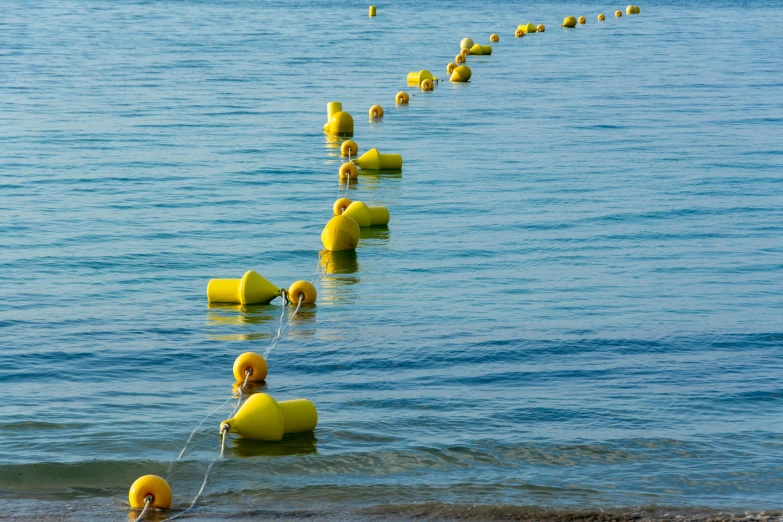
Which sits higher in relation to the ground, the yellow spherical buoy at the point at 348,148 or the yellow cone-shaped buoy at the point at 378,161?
the yellow spherical buoy at the point at 348,148

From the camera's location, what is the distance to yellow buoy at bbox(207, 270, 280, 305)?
9.74m

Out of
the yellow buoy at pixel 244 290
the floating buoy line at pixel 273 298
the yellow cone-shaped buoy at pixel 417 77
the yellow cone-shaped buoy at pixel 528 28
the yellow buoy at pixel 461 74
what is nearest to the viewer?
the floating buoy line at pixel 273 298

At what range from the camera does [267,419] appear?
6.84m

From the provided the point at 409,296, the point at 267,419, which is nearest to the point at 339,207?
the point at 409,296

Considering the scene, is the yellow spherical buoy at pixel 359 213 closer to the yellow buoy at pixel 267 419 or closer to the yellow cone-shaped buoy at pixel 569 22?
the yellow buoy at pixel 267 419

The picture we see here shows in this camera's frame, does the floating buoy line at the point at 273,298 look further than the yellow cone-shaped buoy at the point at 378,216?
No

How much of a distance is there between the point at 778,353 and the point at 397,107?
1323 cm

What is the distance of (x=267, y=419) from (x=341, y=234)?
4679 millimetres

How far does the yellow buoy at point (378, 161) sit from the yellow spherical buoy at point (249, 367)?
7944 mm

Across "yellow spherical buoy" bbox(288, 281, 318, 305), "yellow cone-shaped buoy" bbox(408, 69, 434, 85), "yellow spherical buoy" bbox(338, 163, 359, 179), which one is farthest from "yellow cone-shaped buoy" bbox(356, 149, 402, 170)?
"yellow cone-shaped buoy" bbox(408, 69, 434, 85)

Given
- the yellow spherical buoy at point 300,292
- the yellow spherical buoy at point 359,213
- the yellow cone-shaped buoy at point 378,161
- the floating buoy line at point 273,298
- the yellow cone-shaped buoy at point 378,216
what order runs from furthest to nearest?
1. the yellow cone-shaped buoy at point 378,161
2. the yellow cone-shaped buoy at point 378,216
3. the yellow spherical buoy at point 359,213
4. the yellow spherical buoy at point 300,292
5. the floating buoy line at point 273,298

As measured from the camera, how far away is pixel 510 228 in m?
12.6

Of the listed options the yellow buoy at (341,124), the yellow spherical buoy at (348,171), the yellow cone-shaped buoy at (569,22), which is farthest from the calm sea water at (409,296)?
→ the yellow cone-shaped buoy at (569,22)

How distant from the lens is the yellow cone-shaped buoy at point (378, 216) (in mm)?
12637
